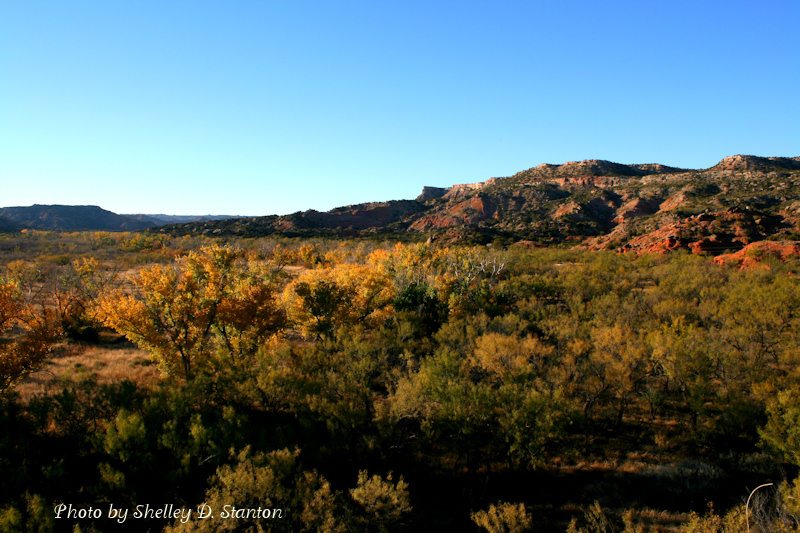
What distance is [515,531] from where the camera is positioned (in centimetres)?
1272

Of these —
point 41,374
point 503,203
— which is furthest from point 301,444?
point 503,203

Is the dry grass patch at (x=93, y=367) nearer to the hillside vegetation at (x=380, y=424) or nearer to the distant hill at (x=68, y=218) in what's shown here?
the hillside vegetation at (x=380, y=424)

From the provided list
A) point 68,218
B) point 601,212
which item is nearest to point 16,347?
point 601,212

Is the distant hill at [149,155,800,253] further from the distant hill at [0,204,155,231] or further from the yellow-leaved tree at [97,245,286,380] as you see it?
the distant hill at [0,204,155,231]

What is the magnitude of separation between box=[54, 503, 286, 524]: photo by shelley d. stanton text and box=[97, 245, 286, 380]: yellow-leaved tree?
587 cm

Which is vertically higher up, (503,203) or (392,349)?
(503,203)

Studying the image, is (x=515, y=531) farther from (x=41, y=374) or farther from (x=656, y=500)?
(x=41, y=374)

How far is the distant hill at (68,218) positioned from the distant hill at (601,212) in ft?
311

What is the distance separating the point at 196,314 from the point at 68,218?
216 meters

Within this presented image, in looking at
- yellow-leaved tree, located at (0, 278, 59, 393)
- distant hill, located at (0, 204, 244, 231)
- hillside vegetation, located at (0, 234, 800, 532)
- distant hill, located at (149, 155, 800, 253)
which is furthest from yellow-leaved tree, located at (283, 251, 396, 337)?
distant hill, located at (0, 204, 244, 231)

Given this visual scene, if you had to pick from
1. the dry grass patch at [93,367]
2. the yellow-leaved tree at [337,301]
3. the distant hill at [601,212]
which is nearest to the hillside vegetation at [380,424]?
the yellow-leaved tree at [337,301]

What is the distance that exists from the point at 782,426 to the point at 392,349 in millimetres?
19299

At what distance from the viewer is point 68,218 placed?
6836 inches

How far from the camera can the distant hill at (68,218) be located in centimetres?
16500
